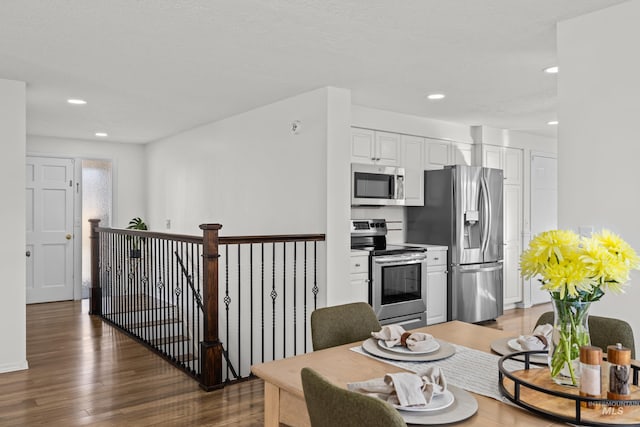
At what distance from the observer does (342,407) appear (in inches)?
46.0

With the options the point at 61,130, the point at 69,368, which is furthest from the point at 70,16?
the point at 61,130

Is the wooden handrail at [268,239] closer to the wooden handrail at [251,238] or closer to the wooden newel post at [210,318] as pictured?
the wooden handrail at [251,238]

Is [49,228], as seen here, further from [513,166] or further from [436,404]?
[436,404]

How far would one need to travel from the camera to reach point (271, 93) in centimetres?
440

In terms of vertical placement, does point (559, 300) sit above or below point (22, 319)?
above

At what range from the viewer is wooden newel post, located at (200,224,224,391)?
3523 millimetres

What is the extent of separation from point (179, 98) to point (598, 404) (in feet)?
13.9

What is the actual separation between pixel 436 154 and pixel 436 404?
4757 millimetres

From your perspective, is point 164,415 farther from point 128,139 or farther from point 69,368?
point 128,139

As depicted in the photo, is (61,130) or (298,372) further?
(61,130)

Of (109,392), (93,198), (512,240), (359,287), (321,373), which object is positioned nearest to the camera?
(321,373)

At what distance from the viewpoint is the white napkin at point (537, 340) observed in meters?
1.77

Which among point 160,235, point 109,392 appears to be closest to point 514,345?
point 109,392

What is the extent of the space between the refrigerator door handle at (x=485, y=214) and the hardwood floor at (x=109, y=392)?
10.5 feet
